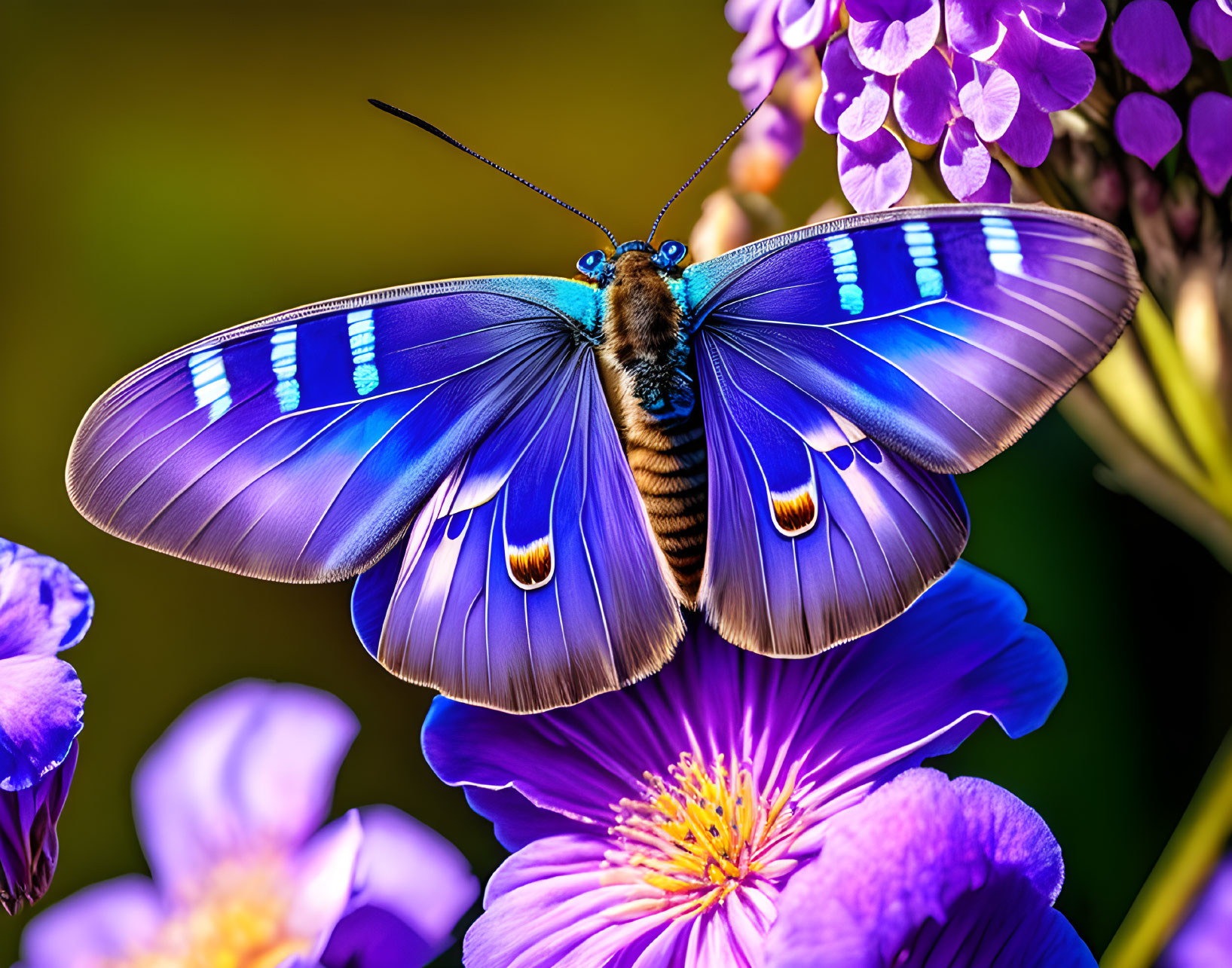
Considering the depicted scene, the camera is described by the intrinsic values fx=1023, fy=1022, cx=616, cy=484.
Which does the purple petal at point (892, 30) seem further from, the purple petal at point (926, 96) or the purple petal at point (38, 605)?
the purple petal at point (38, 605)

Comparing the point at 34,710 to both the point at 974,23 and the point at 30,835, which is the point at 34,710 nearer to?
the point at 30,835

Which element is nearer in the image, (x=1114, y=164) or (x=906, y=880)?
(x=906, y=880)

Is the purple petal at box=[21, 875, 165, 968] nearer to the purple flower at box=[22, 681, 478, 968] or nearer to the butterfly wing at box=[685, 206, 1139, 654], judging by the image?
the purple flower at box=[22, 681, 478, 968]

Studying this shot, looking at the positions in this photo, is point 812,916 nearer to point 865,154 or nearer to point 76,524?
point 865,154

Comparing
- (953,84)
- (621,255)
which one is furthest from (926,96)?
(621,255)

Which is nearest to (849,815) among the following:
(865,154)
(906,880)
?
(906,880)
